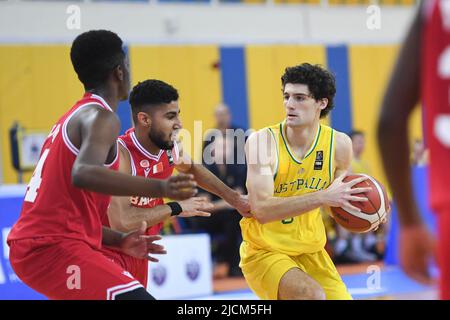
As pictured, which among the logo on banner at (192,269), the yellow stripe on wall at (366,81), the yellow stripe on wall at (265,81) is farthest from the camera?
the yellow stripe on wall at (366,81)

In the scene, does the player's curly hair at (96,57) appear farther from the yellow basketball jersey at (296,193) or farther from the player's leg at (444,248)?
the player's leg at (444,248)

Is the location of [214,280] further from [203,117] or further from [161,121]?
[161,121]

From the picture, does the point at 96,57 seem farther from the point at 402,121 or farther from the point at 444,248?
the point at 444,248

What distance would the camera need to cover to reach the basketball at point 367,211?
5109 millimetres

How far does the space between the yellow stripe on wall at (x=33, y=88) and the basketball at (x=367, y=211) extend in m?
7.14

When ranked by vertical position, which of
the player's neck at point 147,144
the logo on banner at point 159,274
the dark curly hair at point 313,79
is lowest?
the logo on banner at point 159,274

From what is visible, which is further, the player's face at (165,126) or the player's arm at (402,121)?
the player's face at (165,126)

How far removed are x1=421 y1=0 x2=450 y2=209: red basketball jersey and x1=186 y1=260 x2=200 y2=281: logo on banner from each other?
6.96m

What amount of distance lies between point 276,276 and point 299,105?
4.22ft

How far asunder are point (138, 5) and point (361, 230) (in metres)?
8.45

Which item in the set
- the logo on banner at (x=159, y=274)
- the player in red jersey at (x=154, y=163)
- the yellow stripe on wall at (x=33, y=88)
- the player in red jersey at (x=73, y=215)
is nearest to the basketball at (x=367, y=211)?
the player in red jersey at (x=154, y=163)

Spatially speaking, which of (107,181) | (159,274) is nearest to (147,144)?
(107,181)

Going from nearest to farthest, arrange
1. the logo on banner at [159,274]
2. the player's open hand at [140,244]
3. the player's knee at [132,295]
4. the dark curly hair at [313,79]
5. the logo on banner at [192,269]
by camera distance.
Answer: the player's knee at [132,295] < the player's open hand at [140,244] < the dark curly hair at [313,79] < the logo on banner at [159,274] < the logo on banner at [192,269]
